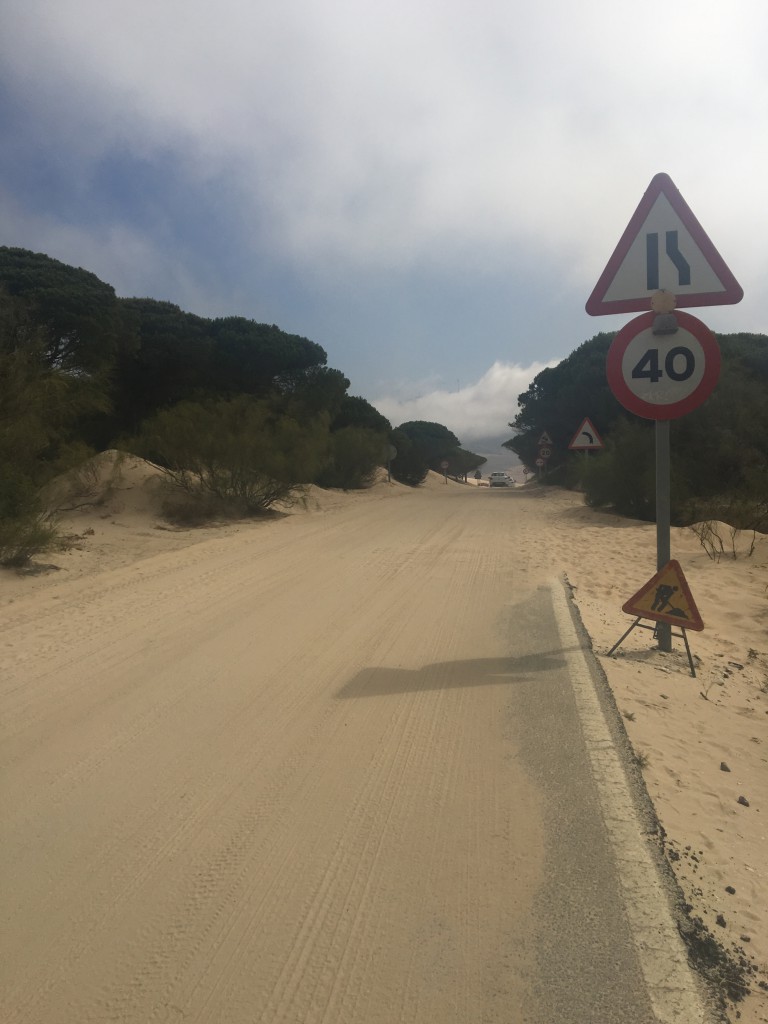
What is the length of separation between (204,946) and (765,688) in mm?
4491

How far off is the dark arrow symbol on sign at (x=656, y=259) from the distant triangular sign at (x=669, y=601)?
1.92 meters

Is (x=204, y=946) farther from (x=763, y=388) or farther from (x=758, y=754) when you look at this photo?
(x=763, y=388)

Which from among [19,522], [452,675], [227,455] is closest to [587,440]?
[227,455]

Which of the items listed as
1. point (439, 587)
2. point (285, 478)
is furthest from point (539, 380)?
point (439, 587)

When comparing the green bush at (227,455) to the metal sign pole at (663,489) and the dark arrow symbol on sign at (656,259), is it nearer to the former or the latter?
the metal sign pole at (663,489)

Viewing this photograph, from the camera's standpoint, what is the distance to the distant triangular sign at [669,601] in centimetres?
504

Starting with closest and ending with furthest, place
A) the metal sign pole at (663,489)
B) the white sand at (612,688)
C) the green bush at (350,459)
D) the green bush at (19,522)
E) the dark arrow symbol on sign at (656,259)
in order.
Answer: the white sand at (612,688), the dark arrow symbol on sign at (656,259), the metal sign pole at (663,489), the green bush at (19,522), the green bush at (350,459)

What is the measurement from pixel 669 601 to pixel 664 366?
1620 mm

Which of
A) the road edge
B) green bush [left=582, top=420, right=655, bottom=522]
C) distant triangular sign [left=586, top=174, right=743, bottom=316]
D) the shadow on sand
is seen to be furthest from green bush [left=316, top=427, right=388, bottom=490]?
the road edge

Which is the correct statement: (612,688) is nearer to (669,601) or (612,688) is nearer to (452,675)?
(669,601)

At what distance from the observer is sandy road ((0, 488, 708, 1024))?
7.16 feet

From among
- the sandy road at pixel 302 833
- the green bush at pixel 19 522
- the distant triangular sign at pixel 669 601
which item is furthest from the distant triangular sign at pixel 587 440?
the distant triangular sign at pixel 669 601

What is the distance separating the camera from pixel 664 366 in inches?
194

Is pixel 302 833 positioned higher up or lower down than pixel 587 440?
lower down
